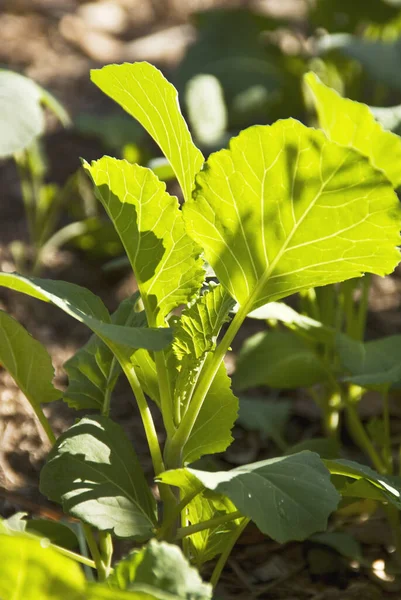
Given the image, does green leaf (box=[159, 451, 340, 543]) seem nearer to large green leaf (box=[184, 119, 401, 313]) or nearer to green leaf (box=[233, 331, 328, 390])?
large green leaf (box=[184, 119, 401, 313])

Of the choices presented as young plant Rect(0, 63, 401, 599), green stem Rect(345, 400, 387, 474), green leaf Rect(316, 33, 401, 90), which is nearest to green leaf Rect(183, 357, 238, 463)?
A: young plant Rect(0, 63, 401, 599)

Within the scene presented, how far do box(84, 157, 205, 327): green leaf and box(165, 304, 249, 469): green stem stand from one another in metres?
0.07

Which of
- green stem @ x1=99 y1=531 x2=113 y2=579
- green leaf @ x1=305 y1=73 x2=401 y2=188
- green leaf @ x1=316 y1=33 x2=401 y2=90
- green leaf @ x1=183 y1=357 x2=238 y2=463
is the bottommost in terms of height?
green stem @ x1=99 y1=531 x2=113 y2=579

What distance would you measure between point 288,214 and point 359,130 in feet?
0.45

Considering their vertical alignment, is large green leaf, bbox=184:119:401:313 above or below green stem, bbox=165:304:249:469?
above

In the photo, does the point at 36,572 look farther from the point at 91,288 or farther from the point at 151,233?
the point at 91,288

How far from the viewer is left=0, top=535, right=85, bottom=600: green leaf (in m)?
0.68

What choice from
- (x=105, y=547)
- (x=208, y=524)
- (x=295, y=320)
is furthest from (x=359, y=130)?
(x=105, y=547)

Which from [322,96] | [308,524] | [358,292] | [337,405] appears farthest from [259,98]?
[308,524]

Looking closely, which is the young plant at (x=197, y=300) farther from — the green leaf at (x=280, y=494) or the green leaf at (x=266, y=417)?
the green leaf at (x=266, y=417)

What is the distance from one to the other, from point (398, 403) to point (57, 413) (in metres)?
0.74

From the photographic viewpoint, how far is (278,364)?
57.4 inches

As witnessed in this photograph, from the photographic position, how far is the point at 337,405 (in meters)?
1.54

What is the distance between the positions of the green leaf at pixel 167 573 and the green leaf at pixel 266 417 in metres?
0.78
